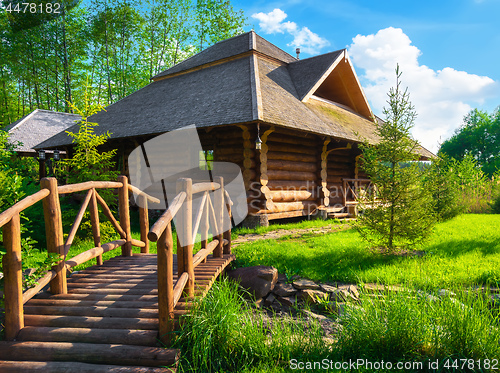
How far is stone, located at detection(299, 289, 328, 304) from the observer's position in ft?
15.3

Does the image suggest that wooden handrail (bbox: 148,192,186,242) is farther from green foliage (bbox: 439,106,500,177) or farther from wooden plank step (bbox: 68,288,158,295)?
green foliage (bbox: 439,106,500,177)

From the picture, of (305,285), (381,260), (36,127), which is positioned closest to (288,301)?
(305,285)

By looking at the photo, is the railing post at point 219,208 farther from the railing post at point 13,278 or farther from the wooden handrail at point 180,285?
the railing post at point 13,278

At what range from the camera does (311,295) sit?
15.4 ft

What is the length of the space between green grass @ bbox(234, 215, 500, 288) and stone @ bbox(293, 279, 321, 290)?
186 mm

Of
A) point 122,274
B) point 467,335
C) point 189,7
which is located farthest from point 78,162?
point 189,7

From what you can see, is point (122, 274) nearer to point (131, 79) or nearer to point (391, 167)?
point (391, 167)

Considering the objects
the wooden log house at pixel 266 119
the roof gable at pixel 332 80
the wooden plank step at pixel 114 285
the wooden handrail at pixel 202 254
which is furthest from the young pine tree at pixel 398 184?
the roof gable at pixel 332 80

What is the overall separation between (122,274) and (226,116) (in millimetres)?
5584

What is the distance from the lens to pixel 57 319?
321 cm

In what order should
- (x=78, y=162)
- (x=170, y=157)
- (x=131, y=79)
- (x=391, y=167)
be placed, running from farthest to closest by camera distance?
(x=131, y=79) < (x=170, y=157) < (x=78, y=162) < (x=391, y=167)

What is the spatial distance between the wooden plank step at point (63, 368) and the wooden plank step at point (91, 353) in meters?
0.07

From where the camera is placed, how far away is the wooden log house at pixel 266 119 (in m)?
9.57

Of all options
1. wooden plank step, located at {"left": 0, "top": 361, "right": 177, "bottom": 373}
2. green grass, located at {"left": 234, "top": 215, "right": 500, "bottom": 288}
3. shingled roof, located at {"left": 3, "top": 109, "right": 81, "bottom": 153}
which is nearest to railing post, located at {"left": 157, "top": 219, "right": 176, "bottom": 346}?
wooden plank step, located at {"left": 0, "top": 361, "right": 177, "bottom": 373}
